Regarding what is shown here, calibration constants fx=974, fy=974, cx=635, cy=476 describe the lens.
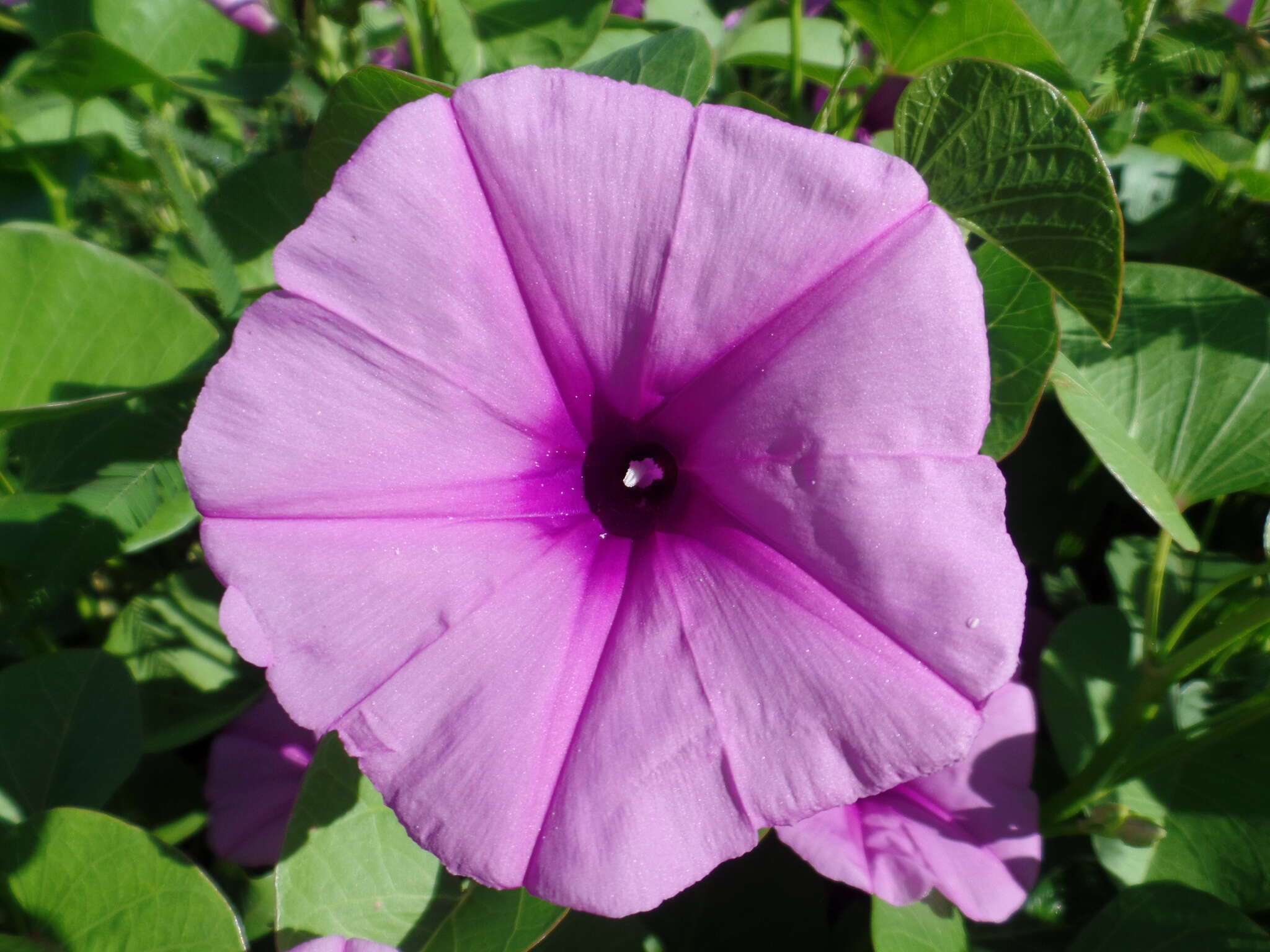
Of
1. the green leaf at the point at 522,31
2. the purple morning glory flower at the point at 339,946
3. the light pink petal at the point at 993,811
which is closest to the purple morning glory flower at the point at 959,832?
the light pink petal at the point at 993,811

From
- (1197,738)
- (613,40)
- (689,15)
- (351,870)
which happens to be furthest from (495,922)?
(689,15)

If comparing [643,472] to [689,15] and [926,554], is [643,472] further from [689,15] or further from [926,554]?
[689,15]

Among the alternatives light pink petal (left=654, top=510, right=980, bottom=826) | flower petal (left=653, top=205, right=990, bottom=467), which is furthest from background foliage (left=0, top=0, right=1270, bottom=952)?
light pink petal (left=654, top=510, right=980, bottom=826)

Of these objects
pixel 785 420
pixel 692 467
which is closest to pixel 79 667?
pixel 692 467

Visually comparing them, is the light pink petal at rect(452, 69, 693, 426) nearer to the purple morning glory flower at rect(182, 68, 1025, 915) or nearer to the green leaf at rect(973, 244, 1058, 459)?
the purple morning glory flower at rect(182, 68, 1025, 915)

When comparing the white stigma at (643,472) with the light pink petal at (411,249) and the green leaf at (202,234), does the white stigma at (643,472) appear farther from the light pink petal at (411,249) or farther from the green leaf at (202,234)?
the green leaf at (202,234)
